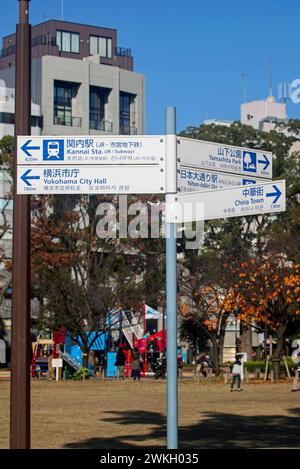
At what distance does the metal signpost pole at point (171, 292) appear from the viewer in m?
7.89

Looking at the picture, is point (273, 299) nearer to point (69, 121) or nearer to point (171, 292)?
point (171, 292)

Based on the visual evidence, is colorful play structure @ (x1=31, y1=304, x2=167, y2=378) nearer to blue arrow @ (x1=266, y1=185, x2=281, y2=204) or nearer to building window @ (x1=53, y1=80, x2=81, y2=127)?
building window @ (x1=53, y1=80, x2=81, y2=127)

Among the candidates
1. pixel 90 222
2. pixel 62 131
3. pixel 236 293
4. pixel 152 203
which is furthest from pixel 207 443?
pixel 62 131

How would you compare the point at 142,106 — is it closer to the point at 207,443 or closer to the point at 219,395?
the point at 219,395

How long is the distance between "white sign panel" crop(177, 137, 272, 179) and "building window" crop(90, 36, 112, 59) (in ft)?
260

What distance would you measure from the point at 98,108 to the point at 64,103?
341 centimetres

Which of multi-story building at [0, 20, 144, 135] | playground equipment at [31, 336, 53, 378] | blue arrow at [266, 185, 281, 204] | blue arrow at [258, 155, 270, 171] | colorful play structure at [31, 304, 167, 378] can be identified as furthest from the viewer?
multi-story building at [0, 20, 144, 135]

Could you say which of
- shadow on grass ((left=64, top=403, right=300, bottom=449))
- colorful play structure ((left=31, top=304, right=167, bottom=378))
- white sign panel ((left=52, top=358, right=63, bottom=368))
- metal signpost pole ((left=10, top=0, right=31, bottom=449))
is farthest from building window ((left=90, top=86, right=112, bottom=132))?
metal signpost pole ((left=10, top=0, right=31, bottom=449))

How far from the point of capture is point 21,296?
9297 mm

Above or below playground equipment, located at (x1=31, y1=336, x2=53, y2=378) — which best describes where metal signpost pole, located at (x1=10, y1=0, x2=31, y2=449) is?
above

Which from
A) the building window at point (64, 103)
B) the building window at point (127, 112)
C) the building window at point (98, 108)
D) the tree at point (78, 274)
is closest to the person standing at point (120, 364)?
the tree at point (78, 274)

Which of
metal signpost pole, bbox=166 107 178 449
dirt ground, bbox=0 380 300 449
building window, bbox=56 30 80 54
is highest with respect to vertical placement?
building window, bbox=56 30 80 54

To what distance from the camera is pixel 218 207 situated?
8.21 metres

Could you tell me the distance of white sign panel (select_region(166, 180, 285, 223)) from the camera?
321 inches
